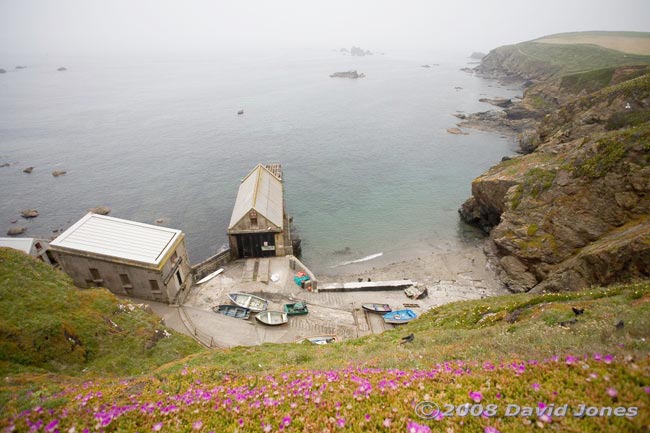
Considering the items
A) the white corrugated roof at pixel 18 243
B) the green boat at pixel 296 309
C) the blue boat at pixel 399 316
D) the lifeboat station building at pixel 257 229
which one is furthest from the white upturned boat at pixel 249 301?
the white corrugated roof at pixel 18 243

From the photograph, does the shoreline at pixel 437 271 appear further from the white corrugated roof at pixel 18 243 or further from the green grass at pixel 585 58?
the green grass at pixel 585 58

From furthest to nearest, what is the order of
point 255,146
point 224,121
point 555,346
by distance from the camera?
point 224,121 < point 255,146 < point 555,346

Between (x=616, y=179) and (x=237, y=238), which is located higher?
(x=616, y=179)

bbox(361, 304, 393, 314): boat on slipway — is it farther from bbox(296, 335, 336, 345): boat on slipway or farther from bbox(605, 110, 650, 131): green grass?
bbox(605, 110, 650, 131): green grass

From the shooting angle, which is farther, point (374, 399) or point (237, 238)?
point (237, 238)

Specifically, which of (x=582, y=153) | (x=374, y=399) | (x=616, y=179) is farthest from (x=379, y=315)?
(x=582, y=153)

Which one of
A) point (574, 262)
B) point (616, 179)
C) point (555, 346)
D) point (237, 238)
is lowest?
point (237, 238)

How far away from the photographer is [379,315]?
3759 cm

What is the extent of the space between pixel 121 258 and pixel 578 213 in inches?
2040

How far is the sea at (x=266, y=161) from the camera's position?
61.1 metres

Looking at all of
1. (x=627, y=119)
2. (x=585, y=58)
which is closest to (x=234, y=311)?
(x=627, y=119)

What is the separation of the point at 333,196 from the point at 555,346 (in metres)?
61.0

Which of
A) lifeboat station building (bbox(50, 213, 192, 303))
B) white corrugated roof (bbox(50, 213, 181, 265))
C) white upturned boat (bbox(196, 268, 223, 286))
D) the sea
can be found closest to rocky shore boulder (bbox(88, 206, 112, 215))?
the sea

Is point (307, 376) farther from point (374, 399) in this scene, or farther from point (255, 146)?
point (255, 146)
